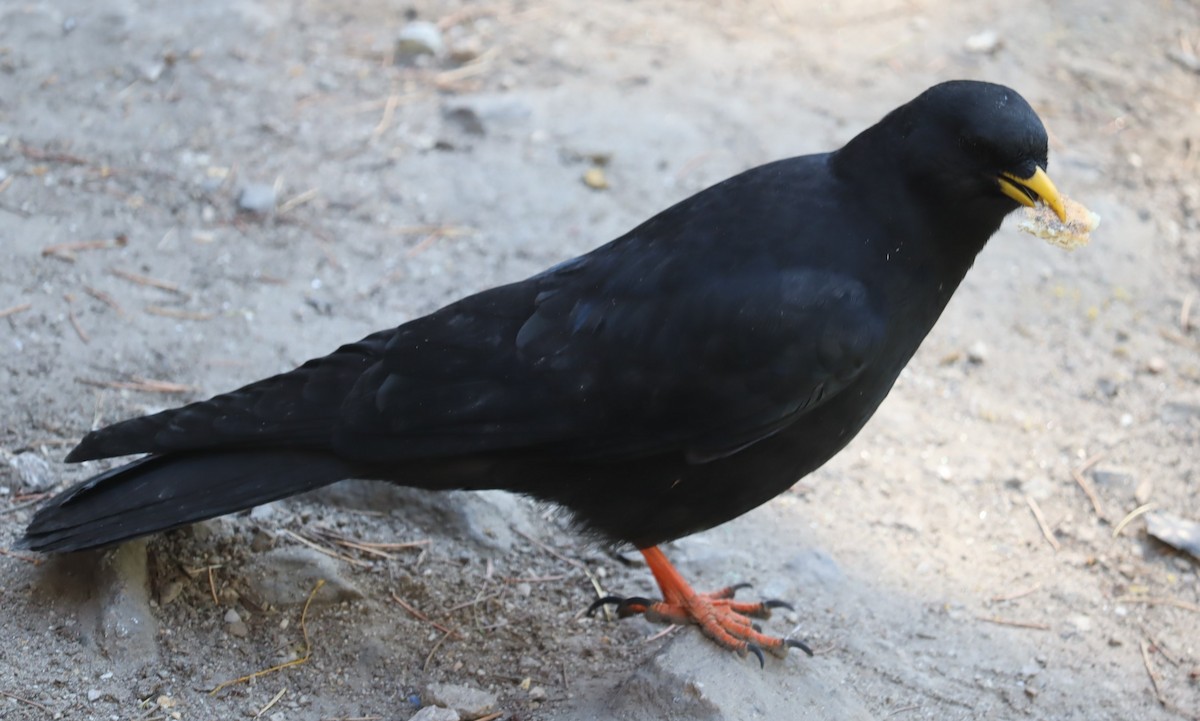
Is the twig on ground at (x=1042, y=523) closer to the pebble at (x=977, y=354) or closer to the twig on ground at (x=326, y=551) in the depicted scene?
the pebble at (x=977, y=354)

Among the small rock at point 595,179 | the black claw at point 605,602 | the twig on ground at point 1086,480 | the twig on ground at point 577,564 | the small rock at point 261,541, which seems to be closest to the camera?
the small rock at point 261,541

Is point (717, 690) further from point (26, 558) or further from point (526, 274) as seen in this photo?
point (526, 274)

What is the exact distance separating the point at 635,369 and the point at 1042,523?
6.55 feet

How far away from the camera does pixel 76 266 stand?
14.5 feet

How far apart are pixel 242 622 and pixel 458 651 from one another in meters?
0.60

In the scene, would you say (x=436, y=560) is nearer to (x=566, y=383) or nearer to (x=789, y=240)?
(x=566, y=383)

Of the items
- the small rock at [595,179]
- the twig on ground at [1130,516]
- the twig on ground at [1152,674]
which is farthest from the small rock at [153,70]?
the twig on ground at [1152,674]

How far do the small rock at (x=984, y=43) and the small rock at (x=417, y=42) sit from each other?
9.50 ft

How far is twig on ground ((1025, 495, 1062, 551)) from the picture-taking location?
4109 millimetres

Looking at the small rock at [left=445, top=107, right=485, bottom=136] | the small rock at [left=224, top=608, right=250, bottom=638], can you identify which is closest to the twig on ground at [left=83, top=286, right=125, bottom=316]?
the small rock at [left=224, top=608, right=250, bottom=638]

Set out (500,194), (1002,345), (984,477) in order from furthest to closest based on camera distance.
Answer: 1. (500,194)
2. (1002,345)
3. (984,477)

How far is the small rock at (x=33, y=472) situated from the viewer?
343cm

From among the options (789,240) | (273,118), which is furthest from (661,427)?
(273,118)

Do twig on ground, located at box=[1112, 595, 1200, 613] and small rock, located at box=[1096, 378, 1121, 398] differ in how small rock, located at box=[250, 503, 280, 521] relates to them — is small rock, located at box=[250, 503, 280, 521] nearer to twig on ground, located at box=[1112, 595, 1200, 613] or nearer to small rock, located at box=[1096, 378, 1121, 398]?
twig on ground, located at box=[1112, 595, 1200, 613]
